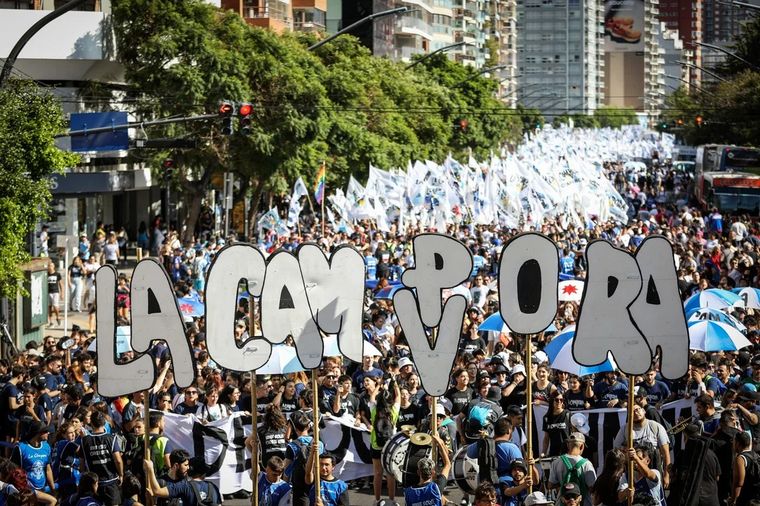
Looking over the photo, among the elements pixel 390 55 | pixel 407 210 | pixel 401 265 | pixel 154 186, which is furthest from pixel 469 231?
pixel 390 55

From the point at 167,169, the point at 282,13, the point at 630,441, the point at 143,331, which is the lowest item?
the point at 630,441

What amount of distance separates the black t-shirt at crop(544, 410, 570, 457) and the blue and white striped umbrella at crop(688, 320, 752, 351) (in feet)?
11.1

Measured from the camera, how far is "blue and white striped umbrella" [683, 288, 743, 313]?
62.4 feet

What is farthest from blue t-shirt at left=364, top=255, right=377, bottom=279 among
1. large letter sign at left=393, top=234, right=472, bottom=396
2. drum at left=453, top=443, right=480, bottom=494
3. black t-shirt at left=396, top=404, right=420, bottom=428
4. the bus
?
the bus

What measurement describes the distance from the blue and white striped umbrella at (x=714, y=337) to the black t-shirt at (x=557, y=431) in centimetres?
337

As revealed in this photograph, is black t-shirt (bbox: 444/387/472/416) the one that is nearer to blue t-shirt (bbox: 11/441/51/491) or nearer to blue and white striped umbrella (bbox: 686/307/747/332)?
blue t-shirt (bbox: 11/441/51/491)

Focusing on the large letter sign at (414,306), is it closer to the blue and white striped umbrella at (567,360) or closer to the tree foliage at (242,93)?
the blue and white striped umbrella at (567,360)

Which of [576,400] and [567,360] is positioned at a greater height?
[567,360]

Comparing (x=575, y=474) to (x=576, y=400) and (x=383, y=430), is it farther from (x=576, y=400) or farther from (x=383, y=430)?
(x=576, y=400)

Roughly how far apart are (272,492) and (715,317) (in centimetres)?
886

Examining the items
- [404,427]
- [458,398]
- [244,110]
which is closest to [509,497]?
[404,427]

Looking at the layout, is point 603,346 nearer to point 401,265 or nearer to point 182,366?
point 182,366

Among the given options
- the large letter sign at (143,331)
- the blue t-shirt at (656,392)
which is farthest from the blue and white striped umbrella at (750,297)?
the large letter sign at (143,331)

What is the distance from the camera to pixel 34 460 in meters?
12.1
